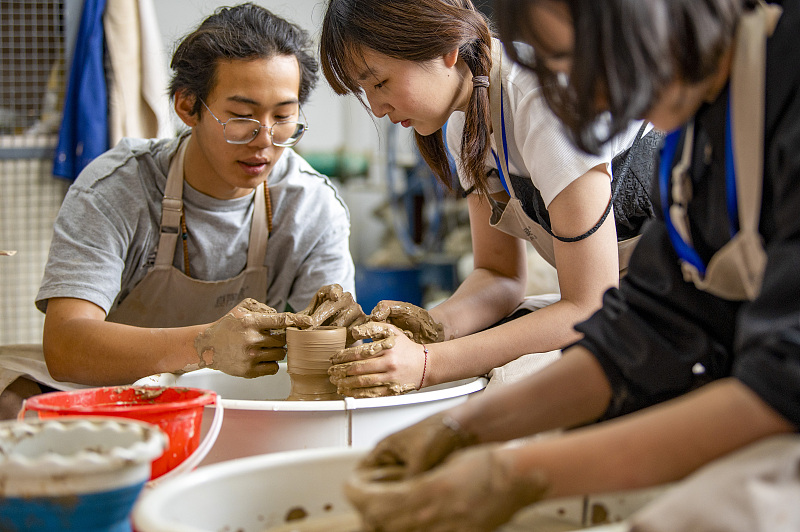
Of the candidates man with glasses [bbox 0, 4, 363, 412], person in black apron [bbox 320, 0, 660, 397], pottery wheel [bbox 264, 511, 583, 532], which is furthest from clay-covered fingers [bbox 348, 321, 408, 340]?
pottery wheel [bbox 264, 511, 583, 532]

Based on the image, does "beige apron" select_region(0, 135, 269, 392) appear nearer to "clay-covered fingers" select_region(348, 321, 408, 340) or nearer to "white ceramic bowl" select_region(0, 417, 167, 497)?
"clay-covered fingers" select_region(348, 321, 408, 340)

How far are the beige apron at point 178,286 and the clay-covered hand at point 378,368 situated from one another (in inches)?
28.7

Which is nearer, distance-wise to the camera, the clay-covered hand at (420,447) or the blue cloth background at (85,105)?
the clay-covered hand at (420,447)

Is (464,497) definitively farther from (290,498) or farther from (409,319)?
(409,319)

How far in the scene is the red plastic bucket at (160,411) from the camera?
1058 millimetres

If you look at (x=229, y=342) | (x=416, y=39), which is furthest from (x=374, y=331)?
(x=416, y=39)

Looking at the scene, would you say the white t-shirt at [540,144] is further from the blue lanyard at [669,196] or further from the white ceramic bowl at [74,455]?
the white ceramic bowl at [74,455]

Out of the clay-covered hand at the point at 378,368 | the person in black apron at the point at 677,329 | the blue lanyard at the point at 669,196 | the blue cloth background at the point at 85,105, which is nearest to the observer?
the person in black apron at the point at 677,329

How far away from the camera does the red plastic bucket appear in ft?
3.47

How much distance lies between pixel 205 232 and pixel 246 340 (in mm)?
677

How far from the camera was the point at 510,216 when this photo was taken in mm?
1841

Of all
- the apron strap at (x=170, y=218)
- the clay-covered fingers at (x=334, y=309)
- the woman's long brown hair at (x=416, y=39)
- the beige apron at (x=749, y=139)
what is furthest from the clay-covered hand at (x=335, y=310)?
the beige apron at (x=749, y=139)

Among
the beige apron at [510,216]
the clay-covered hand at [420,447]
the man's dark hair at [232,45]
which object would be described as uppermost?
the man's dark hair at [232,45]

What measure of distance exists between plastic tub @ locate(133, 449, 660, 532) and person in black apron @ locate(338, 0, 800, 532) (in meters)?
0.15
